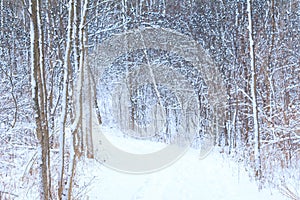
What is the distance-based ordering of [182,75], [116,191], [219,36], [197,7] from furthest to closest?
[182,75], [197,7], [219,36], [116,191]

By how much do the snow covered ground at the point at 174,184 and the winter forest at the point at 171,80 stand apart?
0.22 meters

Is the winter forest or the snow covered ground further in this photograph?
the winter forest

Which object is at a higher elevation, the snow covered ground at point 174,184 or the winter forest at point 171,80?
the winter forest at point 171,80

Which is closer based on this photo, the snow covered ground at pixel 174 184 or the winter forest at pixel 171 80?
the snow covered ground at pixel 174 184

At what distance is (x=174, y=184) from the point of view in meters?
7.57

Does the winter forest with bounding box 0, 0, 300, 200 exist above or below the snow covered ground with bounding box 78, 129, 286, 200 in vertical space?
above

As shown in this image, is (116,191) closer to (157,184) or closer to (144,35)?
(157,184)

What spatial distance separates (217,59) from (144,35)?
15.0 feet

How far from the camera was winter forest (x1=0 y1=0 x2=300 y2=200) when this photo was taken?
8.49 metres

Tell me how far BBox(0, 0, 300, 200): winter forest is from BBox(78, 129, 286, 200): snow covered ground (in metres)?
0.22

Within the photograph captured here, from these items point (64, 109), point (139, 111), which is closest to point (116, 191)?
point (64, 109)

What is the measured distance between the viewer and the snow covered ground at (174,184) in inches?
251

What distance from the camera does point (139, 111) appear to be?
2166 cm

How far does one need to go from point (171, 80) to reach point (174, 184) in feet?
38.1
